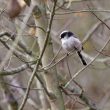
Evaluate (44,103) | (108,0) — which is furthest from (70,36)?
(108,0)

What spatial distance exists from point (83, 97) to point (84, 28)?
410 cm

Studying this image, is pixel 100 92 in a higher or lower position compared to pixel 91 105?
higher

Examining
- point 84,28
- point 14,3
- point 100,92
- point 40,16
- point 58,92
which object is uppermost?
point 84,28

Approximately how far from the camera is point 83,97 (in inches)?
150

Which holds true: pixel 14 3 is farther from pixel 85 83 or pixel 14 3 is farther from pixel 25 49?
pixel 85 83

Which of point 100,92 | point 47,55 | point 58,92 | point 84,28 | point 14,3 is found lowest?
point 14,3

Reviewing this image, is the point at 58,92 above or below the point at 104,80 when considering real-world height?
below

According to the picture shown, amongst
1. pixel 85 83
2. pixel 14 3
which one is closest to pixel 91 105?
pixel 14 3

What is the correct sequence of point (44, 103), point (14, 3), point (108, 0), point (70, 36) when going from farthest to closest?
1. point (108, 0)
2. point (44, 103)
3. point (70, 36)
4. point (14, 3)

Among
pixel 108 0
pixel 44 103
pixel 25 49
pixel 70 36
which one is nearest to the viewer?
pixel 70 36

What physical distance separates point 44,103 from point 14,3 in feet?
9.18

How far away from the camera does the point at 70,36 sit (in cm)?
317

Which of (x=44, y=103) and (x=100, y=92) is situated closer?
(x=44, y=103)

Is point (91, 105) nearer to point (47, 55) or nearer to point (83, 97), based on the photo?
point (83, 97)
